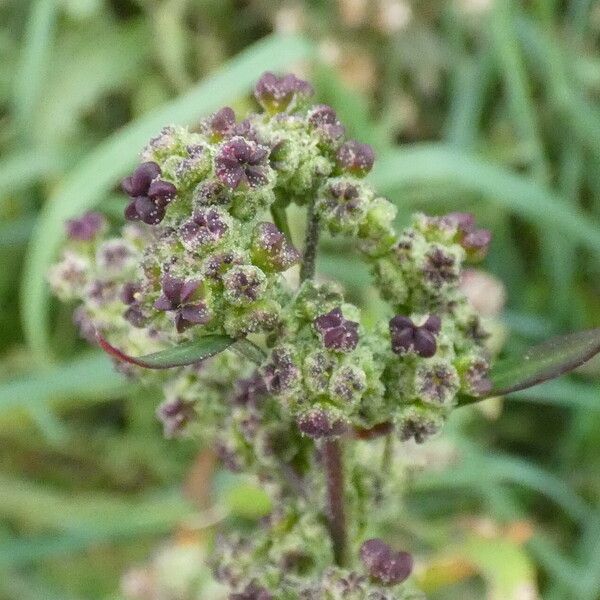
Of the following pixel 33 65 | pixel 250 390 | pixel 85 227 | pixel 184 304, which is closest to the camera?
pixel 184 304

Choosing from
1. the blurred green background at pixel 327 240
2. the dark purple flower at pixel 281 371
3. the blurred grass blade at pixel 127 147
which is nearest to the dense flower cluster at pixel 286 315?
the dark purple flower at pixel 281 371

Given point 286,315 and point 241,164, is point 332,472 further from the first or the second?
point 241,164

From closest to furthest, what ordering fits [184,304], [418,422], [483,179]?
[184,304] → [418,422] → [483,179]

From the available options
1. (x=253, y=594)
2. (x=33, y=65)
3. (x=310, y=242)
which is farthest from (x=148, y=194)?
(x=33, y=65)

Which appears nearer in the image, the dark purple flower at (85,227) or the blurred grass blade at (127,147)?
the dark purple flower at (85,227)

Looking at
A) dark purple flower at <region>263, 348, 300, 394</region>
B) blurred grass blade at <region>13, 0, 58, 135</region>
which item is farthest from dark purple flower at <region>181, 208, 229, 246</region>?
blurred grass blade at <region>13, 0, 58, 135</region>

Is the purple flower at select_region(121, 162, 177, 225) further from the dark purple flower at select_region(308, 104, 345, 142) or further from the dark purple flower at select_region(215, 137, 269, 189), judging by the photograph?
the dark purple flower at select_region(308, 104, 345, 142)

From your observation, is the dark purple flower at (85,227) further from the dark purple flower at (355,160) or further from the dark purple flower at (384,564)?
the dark purple flower at (384,564)

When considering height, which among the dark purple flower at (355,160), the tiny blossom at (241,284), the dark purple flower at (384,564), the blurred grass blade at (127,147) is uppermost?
the blurred grass blade at (127,147)

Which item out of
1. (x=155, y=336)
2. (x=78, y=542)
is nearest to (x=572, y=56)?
(x=78, y=542)
